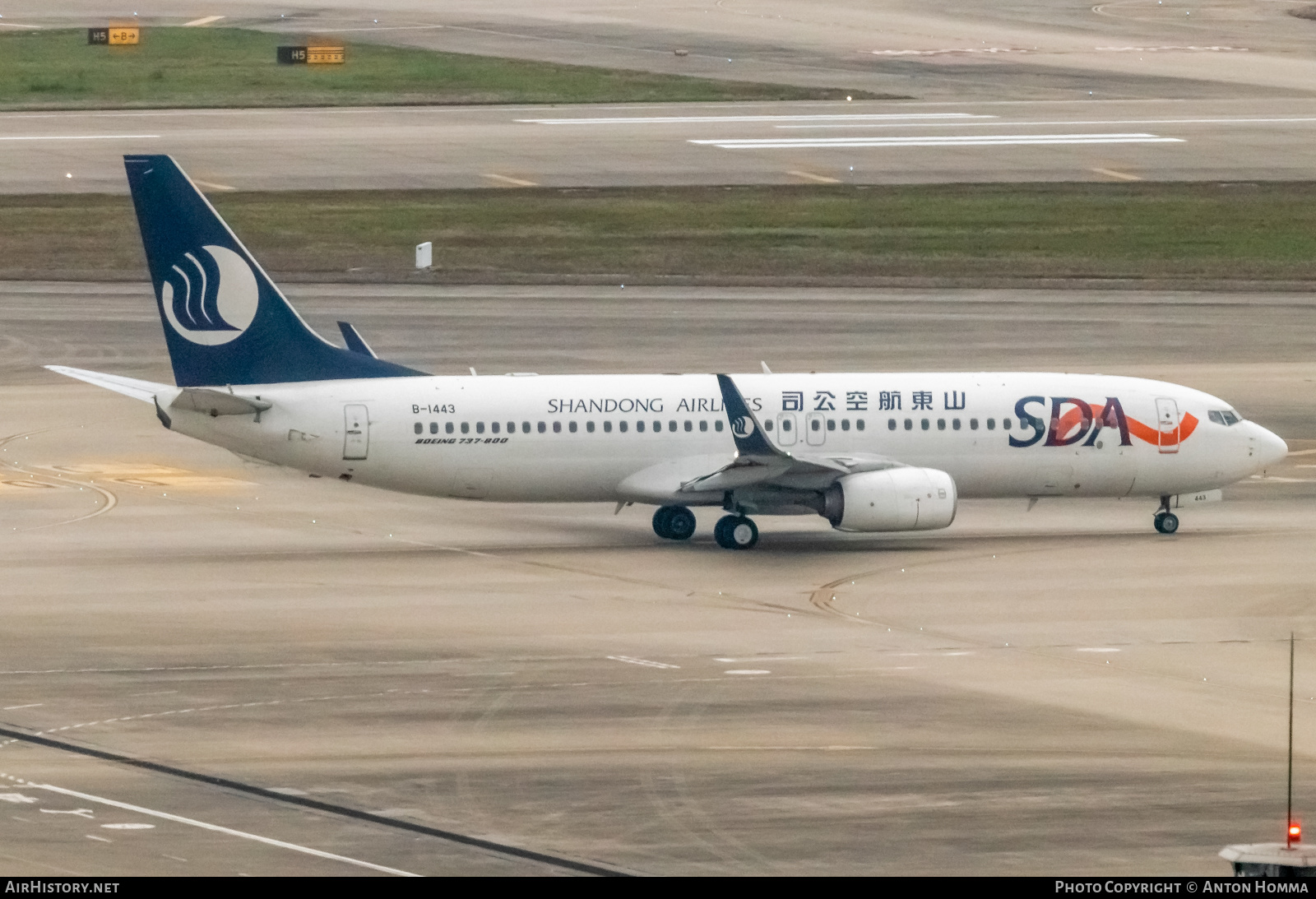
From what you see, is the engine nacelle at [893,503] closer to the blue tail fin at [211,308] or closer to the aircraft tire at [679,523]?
the aircraft tire at [679,523]

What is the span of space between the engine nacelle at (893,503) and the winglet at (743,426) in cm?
170

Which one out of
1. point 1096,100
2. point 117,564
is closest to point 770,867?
point 117,564

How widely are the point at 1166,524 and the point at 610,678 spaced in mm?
18512

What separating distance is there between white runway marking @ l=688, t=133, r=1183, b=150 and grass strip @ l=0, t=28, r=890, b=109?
454 inches

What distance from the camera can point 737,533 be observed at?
49812 mm

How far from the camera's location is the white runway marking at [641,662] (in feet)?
128

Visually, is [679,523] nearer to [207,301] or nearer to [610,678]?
[207,301]

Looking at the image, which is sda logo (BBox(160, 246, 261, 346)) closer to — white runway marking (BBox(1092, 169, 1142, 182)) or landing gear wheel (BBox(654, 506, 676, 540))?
landing gear wheel (BBox(654, 506, 676, 540))

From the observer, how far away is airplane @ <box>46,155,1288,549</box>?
48.7 metres

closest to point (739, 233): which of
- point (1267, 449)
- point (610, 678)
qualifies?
point (1267, 449)

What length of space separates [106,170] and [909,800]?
73468mm

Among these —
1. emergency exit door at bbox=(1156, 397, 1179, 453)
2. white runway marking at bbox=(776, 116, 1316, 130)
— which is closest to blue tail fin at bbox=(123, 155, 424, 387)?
emergency exit door at bbox=(1156, 397, 1179, 453)

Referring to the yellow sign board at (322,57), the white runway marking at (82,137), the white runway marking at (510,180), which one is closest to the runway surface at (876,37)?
the yellow sign board at (322,57)

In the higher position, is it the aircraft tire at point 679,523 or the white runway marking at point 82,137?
the white runway marking at point 82,137
